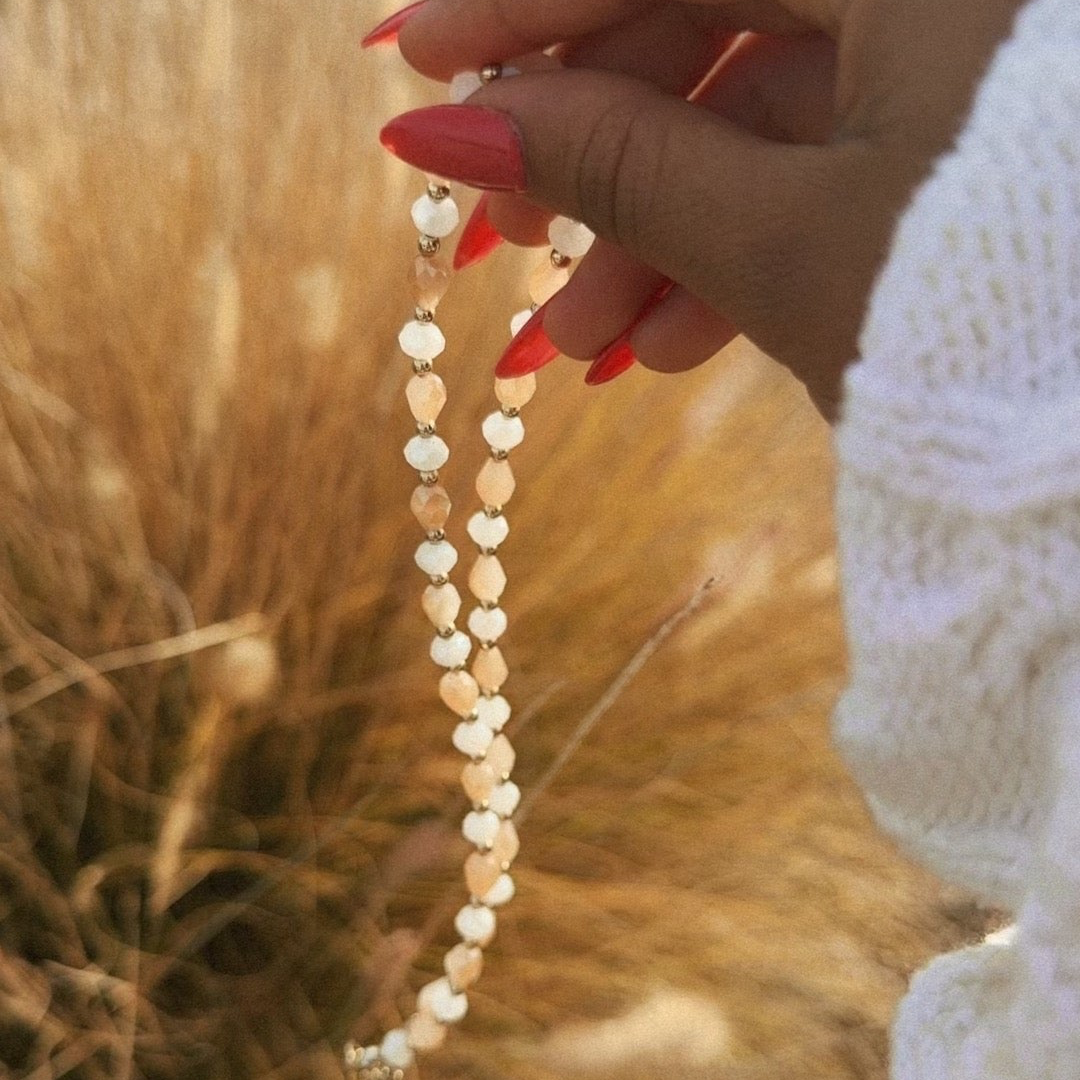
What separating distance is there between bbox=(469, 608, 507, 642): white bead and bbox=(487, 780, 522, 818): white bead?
2.4 inches

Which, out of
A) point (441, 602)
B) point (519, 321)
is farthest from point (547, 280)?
point (441, 602)

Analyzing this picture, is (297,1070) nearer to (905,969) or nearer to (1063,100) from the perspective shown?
(905,969)

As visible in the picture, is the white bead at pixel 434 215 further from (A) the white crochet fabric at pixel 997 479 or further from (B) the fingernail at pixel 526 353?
(A) the white crochet fabric at pixel 997 479

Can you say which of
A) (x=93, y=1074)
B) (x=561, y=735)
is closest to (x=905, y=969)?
(x=561, y=735)

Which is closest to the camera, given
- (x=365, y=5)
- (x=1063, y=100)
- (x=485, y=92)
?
(x=1063, y=100)

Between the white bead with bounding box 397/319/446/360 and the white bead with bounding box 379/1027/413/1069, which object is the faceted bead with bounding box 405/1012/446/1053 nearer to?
the white bead with bounding box 379/1027/413/1069

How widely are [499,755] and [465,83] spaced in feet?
0.84

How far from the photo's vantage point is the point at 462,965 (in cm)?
51

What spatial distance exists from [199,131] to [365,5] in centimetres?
8

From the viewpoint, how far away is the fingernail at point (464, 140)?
1.16 ft

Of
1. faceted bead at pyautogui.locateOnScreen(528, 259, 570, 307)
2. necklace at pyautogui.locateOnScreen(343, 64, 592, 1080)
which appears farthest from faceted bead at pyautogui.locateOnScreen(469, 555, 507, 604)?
faceted bead at pyautogui.locateOnScreen(528, 259, 570, 307)

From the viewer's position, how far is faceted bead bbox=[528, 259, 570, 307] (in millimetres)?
465

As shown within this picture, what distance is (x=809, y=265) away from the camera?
0.30 meters

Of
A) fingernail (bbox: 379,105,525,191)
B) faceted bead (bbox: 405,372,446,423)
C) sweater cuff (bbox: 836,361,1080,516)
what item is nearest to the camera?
sweater cuff (bbox: 836,361,1080,516)
